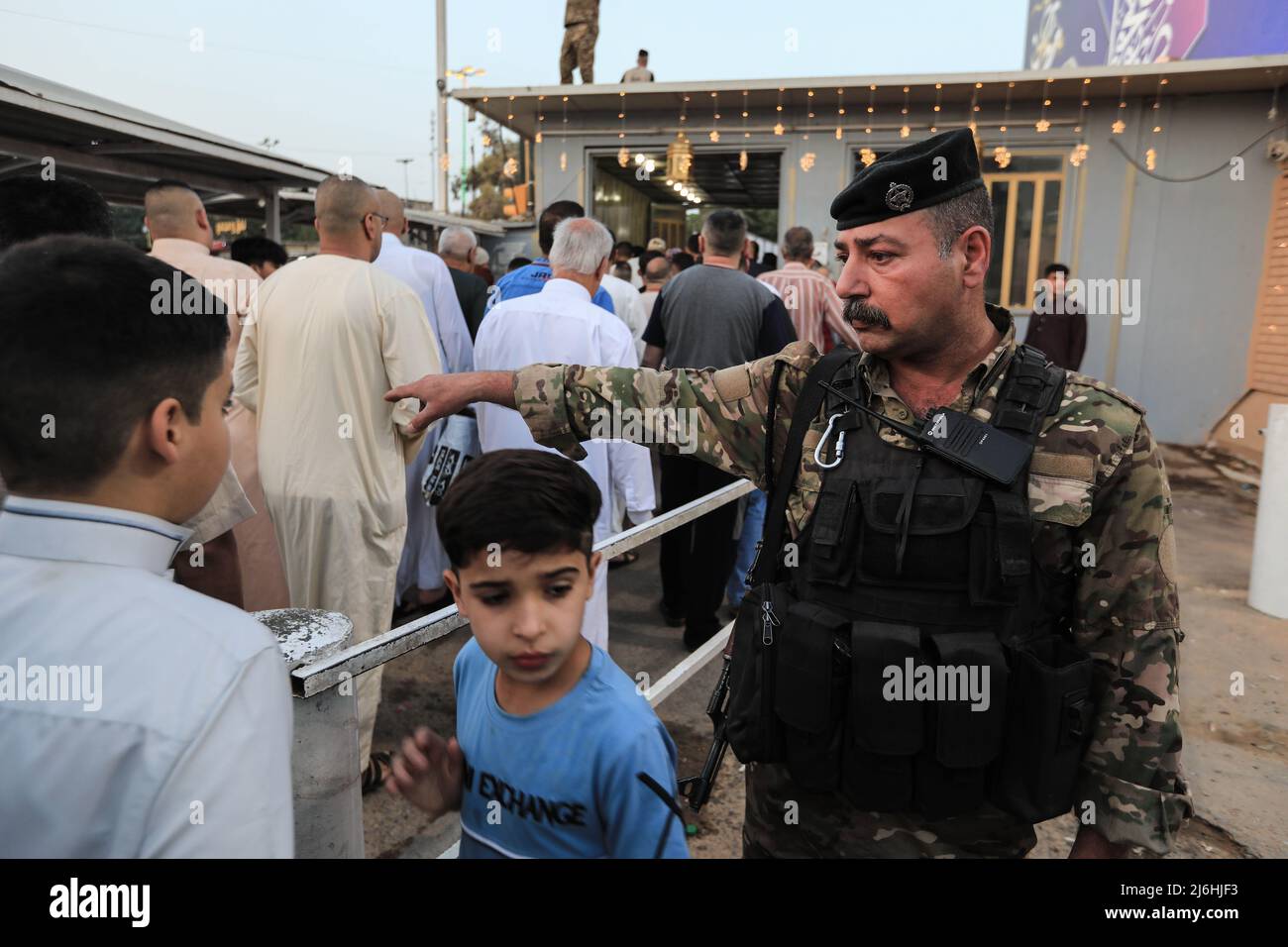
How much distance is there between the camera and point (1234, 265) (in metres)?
9.62

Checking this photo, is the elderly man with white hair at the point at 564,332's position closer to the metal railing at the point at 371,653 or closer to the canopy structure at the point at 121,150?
the metal railing at the point at 371,653

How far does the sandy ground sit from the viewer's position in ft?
9.51

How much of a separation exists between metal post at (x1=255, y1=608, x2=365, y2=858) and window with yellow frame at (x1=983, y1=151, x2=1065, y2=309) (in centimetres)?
978

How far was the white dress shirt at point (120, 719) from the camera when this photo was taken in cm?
77

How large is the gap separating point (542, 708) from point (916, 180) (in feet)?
3.82

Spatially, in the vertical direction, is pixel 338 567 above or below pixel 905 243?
below

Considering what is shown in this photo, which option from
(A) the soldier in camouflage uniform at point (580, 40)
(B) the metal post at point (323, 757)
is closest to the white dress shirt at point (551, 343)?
(B) the metal post at point (323, 757)

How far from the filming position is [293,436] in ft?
9.30

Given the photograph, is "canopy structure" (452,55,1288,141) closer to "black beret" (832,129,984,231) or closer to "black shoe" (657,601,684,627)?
"black shoe" (657,601,684,627)

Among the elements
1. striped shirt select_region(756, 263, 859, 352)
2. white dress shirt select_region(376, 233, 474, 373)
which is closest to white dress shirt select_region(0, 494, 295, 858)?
white dress shirt select_region(376, 233, 474, 373)

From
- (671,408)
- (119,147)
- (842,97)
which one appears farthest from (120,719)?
(842,97)

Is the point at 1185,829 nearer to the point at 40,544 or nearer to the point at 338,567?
the point at 338,567
